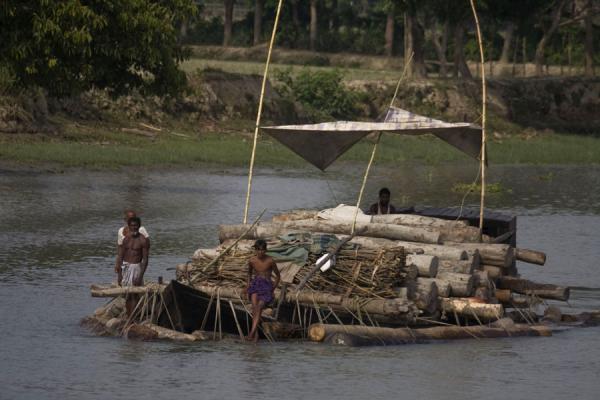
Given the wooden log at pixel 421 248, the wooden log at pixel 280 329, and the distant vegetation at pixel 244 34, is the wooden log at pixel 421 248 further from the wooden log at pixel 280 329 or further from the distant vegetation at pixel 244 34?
the distant vegetation at pixel 244 34

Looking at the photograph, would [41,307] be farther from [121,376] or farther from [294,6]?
[294,6]

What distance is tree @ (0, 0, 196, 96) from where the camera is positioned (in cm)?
2416

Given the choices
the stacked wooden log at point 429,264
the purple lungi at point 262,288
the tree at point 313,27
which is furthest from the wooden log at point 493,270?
the tree at point 313,27

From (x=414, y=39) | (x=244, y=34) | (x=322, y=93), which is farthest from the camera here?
(x=244, y=34)

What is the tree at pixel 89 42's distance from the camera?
2416 cm

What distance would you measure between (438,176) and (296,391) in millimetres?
21975

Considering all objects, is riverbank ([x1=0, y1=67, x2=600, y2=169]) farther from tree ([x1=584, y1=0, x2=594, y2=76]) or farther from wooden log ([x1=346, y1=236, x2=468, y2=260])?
wooden log ([x1=346, y1=236, x2=468, y2=260])

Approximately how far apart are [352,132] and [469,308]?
344 centimetres

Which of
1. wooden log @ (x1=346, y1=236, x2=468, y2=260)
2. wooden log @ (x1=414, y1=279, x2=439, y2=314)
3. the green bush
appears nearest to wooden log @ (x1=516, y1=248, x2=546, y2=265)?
wooden log @ (x1=346, y1=236, x2=468, y2=260)

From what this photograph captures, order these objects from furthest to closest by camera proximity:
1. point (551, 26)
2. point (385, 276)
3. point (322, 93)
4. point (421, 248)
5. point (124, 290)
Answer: point (551, 26) < point (322, 93) < point (421, 248) < point (124, 290) < point (385, 276)

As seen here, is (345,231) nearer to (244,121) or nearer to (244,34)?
(244,121)

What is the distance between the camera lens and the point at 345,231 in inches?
615

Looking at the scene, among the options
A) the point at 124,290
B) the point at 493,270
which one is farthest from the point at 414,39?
the point at 124,290

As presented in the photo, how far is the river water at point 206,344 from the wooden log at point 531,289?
20.8 inches
